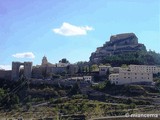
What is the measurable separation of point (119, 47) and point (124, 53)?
122 inches

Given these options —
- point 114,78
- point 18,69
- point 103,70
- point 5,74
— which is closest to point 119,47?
point 103,70

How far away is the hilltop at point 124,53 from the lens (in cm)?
3838

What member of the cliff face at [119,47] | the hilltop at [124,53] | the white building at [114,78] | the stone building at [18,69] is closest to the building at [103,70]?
the white building at [114,78]

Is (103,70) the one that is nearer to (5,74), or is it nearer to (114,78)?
(114,78)

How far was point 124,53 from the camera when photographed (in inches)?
1614

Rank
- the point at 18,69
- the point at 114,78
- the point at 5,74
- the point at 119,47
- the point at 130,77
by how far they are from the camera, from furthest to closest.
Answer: the point at 119,47
the point at 5,74
the point at 18,69
the point at 114,78
the point at 130,77

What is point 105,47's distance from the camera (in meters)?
45.4

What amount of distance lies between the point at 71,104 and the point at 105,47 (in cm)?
2180

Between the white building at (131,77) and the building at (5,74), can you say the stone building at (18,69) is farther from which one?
the white building at (131,77)

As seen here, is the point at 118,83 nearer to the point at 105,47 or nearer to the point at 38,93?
the point at 38,93

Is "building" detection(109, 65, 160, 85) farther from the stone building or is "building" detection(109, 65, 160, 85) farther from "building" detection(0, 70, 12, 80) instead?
"building" detection(0, 70, 12, 80)

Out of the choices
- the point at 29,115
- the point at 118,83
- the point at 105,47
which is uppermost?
the point at 105,47

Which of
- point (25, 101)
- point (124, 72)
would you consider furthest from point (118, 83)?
point (25, 101)

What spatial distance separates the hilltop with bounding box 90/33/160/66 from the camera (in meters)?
38.4
